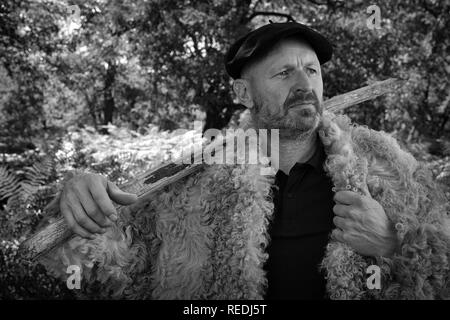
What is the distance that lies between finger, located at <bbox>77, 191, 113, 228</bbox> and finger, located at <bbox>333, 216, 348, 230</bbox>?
102cm

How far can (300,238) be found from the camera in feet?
6.73

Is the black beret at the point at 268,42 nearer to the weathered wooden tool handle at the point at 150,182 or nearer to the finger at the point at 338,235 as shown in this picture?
the weathered wooden tool handle at the point at 150,182

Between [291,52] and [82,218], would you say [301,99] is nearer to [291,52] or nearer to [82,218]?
[291,52]

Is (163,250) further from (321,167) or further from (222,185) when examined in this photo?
(321,167)

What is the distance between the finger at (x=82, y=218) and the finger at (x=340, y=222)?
1053 millimetres

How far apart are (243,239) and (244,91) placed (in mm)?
909

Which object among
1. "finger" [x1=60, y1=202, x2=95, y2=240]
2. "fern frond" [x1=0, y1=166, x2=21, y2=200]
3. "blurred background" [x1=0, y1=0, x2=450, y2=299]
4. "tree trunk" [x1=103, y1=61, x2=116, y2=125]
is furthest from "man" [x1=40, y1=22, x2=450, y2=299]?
"tree trunk" [x1=103, y1=61, x2=116, y2=125]

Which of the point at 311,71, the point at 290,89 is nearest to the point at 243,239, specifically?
the point at 290,89

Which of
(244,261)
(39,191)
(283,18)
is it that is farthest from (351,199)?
(283,18)

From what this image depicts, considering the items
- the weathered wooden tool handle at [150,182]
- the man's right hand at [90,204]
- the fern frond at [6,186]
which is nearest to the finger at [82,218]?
the man's right hand at [90,204]

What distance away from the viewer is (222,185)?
2145mm

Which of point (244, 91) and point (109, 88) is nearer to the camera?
point (244, 91)

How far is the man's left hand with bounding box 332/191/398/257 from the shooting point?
6.09 feet
